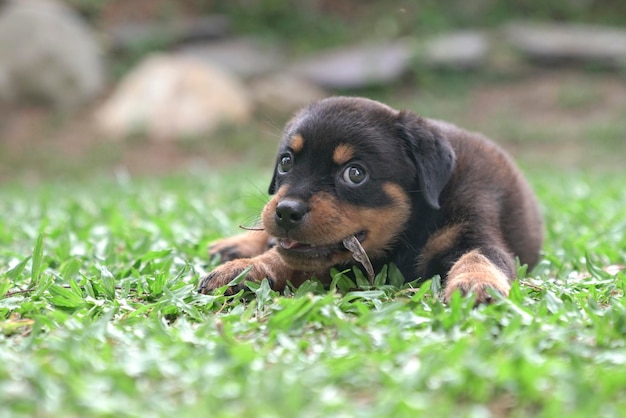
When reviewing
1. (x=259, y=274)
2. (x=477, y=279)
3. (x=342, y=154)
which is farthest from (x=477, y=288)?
(x=259, y=274)

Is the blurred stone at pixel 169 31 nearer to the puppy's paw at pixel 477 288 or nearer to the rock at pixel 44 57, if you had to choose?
the rock at pixel 44 57

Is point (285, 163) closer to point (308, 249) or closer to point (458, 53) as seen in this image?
point (308, 249)

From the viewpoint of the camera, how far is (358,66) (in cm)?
1817

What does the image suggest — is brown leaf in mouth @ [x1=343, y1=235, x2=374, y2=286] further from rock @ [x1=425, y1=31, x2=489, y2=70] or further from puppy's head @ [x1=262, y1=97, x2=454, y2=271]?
rock @ [x1=425, y1=31, x2=489, y2=70]

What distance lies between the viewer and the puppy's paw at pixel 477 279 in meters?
3.60

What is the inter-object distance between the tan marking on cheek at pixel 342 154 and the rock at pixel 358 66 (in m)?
13.9

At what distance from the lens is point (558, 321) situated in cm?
338

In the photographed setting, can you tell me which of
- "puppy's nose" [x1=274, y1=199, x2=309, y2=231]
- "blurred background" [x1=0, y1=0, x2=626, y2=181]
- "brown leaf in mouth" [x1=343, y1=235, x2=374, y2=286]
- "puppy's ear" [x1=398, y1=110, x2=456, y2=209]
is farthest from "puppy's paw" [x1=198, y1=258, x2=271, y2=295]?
"blurred background" [x1=0, y1=0, x2=626, y2=181]

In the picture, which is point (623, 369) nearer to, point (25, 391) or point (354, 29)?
point (25, 391)

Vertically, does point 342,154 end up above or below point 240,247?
above

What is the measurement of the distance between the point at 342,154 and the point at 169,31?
16911 millimetres

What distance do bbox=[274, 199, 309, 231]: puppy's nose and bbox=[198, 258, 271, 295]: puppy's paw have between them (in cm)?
37

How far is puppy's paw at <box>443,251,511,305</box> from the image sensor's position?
3603 millimetres

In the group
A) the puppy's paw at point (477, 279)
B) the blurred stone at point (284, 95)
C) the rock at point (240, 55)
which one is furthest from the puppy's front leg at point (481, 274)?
the rock at point (240, 55)
